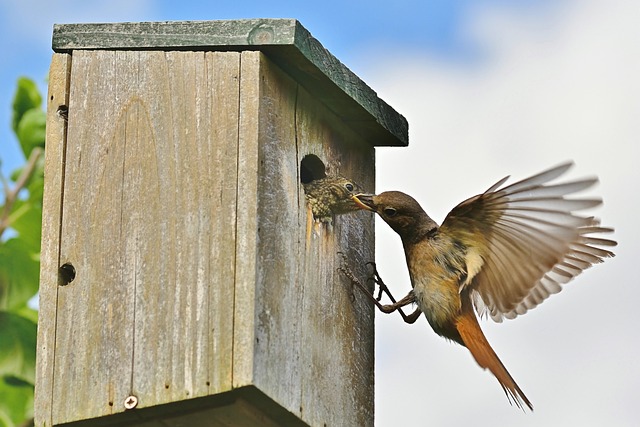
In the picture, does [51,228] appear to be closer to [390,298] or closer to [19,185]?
[19,185]

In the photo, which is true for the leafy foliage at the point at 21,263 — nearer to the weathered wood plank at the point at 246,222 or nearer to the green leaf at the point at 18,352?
the green leaf at the point at 18,352

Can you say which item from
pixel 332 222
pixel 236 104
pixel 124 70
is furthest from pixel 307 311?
pixel 124 70

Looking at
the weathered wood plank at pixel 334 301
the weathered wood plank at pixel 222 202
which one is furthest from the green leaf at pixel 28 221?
the weathered wood plank at pixel 334 301

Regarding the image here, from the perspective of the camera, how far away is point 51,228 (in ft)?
15.8

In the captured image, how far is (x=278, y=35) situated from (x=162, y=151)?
0.58 meters

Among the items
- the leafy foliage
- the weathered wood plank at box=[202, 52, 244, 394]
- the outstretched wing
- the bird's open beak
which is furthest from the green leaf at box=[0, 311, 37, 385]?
the outstretched wing

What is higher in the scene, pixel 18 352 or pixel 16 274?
pixel 16 274

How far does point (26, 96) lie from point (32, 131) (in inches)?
9.9

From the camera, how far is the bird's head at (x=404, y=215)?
546cm

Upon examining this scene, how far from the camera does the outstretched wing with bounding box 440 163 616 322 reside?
16.6 feet

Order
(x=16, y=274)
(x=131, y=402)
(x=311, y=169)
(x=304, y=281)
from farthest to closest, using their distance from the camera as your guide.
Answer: (x=311, y=169), (x=16, y=274), (x=304, y=281), (x=131, y=402)

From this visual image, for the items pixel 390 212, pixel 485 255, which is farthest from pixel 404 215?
pixel 485 255

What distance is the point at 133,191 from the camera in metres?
4.73

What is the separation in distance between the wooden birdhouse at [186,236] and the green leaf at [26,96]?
602 millimetres
